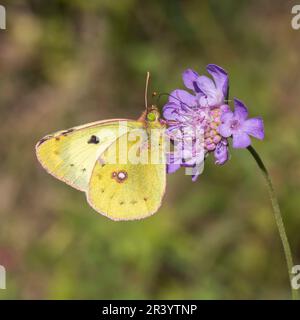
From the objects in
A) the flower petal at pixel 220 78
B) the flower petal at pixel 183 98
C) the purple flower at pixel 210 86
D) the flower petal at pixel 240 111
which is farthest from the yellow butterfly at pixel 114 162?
the flower petal at pixel 240 111

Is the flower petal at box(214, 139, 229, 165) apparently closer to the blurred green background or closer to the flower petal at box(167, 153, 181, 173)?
the flower petal at box(167, 153, 181, 173)

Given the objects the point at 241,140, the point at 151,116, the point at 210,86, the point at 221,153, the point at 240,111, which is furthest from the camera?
the point at 151,116

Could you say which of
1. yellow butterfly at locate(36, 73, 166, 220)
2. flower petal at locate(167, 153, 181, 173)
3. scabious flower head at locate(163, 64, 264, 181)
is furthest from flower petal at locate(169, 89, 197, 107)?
flower petal at locate(167, 153, 181, 173)

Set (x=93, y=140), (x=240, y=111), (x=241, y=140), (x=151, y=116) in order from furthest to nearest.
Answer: (x=93, y=140) → (x=151, y=116) → (x=240, y=111) → (x=241, y=140)

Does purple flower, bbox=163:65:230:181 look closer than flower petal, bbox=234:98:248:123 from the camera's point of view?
No

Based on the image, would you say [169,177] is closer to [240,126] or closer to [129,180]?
[129,180]

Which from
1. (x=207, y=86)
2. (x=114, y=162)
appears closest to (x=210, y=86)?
(x=207, y=86)

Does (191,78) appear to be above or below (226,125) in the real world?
above

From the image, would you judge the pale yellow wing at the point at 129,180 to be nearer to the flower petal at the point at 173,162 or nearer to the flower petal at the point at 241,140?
the flower petal at the point at 173,162
